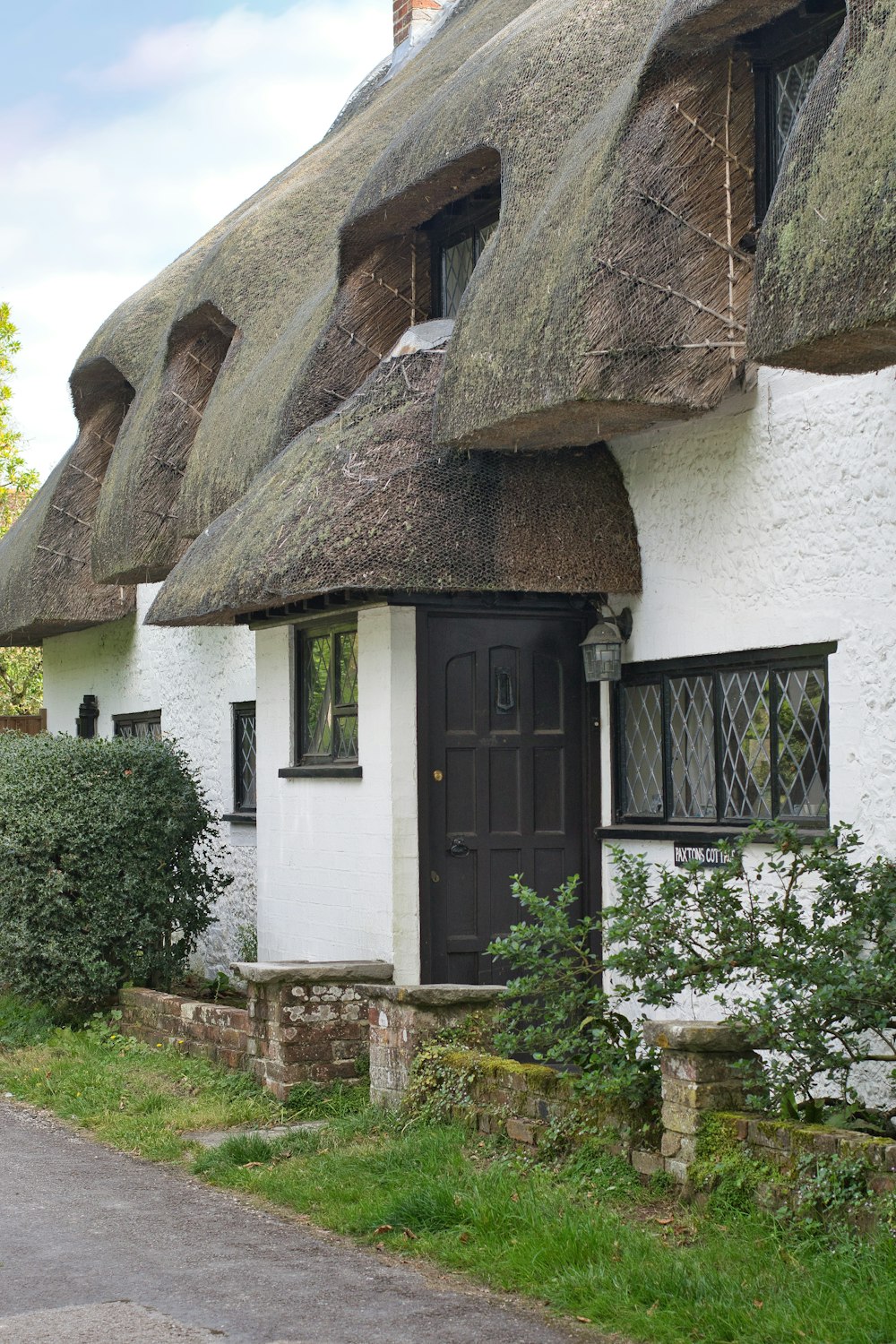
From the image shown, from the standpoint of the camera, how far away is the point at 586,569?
8.49m

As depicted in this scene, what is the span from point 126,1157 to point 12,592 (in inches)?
363

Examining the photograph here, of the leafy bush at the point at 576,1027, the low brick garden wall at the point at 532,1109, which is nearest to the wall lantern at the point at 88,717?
the low brick garden wall at the point at 532,1109

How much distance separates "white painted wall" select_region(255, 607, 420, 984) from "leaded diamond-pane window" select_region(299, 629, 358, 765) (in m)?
0.12

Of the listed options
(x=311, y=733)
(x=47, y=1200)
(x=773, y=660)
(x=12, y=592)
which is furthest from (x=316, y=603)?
(x=12, y=592)

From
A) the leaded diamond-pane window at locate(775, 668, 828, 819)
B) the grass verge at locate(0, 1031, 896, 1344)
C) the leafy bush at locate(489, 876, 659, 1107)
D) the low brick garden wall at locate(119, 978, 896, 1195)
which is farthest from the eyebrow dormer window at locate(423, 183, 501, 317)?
the grass verge at locate(0, 1031, 896, 1344)

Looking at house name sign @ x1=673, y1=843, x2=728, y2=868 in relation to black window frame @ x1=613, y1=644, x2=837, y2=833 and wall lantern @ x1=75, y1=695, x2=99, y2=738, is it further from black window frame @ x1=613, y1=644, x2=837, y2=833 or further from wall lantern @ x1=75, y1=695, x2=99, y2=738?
wall lantern @ x1=75, y1=695, x2=99, y2=738

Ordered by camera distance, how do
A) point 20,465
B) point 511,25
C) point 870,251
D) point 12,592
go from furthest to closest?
point 20,465 < point 12,592 < point 511,25 < point 870,251

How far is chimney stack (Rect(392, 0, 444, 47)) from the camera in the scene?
15.1m

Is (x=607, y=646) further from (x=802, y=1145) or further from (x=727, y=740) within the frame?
(x=802, y=1145)

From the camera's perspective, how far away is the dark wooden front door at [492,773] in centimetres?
866

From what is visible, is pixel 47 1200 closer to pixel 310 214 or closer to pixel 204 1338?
pixel 204 1338

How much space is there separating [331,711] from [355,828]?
86cm

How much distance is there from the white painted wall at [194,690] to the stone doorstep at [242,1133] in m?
4.29

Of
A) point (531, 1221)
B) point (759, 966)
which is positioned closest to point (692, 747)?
point (759, 966)
